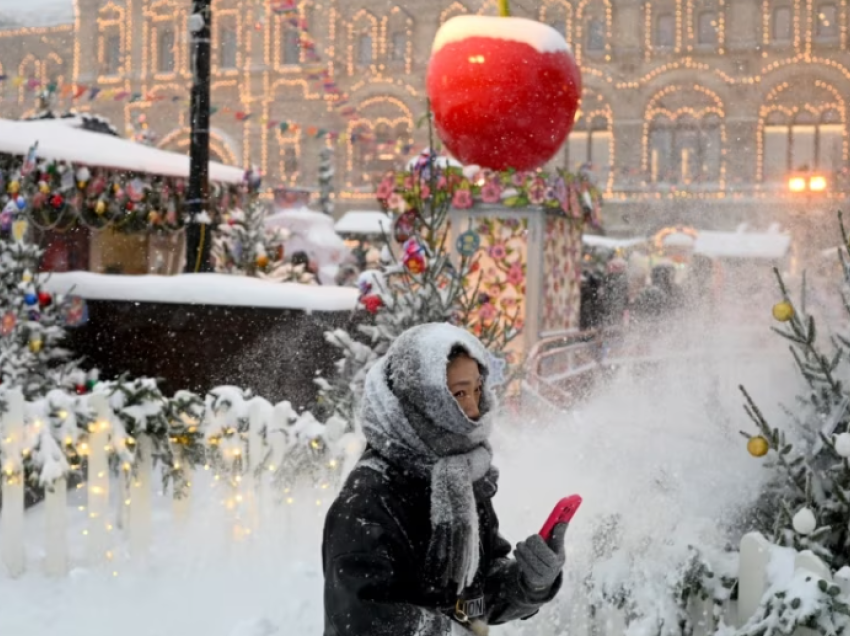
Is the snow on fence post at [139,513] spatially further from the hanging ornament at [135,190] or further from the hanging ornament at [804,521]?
the hanging ornament at [135,190]

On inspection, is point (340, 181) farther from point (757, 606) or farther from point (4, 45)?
point (757, 606)

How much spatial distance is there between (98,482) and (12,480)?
383mm

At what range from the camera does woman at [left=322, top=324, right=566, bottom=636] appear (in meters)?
1.91

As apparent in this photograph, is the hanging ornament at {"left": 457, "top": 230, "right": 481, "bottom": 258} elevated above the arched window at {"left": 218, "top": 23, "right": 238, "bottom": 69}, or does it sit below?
below

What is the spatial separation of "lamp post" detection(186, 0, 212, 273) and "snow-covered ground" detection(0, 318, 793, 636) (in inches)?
106

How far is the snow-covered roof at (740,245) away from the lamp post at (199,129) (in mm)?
17579

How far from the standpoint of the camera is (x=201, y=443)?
196 inches

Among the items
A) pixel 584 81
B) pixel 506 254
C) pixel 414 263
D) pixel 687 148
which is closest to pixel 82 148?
pixel 506 254

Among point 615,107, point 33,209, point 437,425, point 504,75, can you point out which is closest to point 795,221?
point 615,107

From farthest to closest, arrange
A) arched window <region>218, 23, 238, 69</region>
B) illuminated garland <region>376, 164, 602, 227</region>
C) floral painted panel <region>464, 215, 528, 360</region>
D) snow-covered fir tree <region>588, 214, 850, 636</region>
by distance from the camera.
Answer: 1. arched window <region>218, 23, 238, 69</region>
2. floral painted panel <region>464, 215, 528, 360</region>
3. illuminated garland <region>376, 164, 602, 227</region>
4. snow-covered fir tree <region>588, 214, 850, 636</region>

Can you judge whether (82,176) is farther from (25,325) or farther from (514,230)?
(514,230)

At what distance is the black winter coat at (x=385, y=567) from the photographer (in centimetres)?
188

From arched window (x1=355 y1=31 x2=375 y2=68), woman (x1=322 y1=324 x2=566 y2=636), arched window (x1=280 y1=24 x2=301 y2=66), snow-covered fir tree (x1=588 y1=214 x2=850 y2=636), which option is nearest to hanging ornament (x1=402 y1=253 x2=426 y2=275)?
snow-covered fir tree (x1=588 y1=214 x2=850 y2=636)

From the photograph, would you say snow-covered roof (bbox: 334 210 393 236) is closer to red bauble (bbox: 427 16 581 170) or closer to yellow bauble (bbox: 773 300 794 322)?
red bauble (bbox: 427 16 581 170)
